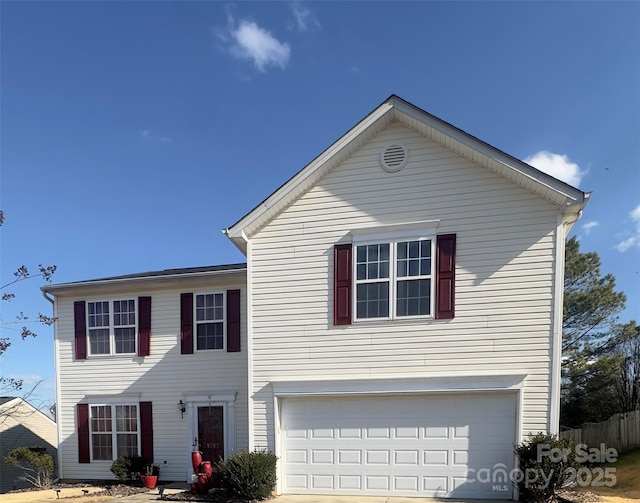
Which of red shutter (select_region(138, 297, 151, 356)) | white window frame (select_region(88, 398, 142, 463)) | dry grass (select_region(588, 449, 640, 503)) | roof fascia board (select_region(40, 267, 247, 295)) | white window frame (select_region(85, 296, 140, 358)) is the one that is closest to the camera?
dry grass (select_region(588, 449, 640, 503))

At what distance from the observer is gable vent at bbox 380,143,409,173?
908 centimetres

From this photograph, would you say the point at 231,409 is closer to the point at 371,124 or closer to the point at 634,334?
the point at 371,124

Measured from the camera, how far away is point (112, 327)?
12430 mm

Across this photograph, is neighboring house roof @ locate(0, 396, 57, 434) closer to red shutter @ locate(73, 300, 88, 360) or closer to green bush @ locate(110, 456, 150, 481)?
red shutter @ locate(73, 300, 88, 360)

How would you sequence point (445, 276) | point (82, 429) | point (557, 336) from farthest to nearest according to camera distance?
point (82, 429) → point (445, 276) → point (557, 336)

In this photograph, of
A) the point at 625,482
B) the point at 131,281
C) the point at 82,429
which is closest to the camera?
the point at 625,482

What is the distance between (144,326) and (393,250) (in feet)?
24.7

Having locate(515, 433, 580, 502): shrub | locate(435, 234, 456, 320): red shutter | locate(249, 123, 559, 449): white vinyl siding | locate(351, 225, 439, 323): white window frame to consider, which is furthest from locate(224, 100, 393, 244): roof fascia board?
locate(515, 433, 580, 502): shrub

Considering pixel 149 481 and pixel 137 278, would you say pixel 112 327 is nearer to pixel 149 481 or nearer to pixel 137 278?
pixel 137 278

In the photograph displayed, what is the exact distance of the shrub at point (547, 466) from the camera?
7285mm

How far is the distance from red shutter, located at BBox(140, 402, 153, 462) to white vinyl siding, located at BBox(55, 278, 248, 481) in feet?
0.45

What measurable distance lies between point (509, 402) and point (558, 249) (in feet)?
9.95

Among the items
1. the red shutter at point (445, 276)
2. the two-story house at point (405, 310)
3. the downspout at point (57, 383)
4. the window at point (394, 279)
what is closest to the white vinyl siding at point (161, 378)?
the downspout at point (57, 383)

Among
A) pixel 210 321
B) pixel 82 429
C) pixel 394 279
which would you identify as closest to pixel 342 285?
pixel 394 279
